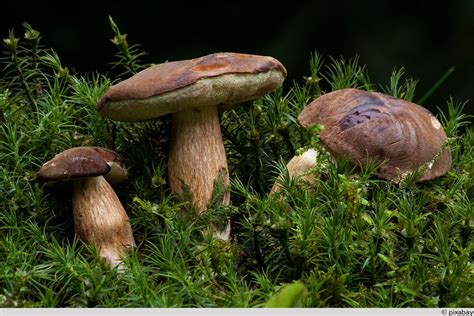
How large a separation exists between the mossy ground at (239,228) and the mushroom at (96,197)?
54 millimetres

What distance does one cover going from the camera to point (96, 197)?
2492 mm

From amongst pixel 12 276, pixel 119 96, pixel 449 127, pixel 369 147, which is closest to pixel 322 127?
pixel 369 147

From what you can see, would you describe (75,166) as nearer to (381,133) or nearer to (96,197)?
(96,197)

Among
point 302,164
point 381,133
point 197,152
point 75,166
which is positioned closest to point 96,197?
point 75,166

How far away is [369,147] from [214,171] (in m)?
0.55

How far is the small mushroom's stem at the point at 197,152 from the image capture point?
105 inches

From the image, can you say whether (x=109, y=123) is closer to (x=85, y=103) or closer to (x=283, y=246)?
(x=85, y=103)

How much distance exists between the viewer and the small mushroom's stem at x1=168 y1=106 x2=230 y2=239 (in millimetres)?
2656

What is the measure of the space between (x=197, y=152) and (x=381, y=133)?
0.65 meters

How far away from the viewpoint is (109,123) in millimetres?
2859

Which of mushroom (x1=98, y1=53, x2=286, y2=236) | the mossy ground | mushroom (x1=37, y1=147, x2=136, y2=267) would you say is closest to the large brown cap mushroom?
the mossy ground

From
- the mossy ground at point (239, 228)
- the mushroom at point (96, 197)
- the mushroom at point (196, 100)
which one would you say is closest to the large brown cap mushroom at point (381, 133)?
the mossy ground at point (239, 228)

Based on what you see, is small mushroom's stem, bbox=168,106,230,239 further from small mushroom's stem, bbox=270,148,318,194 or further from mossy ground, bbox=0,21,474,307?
small mushroom's stem, bbox=270,148,318,194

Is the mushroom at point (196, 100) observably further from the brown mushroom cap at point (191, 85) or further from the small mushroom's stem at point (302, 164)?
the small mushroom's stem at point (302, 164)
